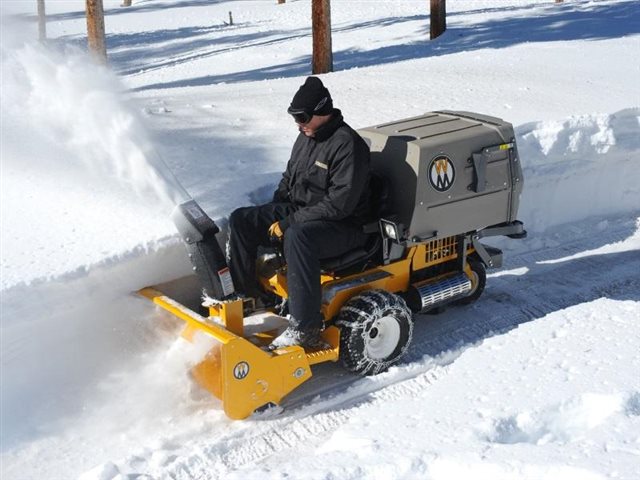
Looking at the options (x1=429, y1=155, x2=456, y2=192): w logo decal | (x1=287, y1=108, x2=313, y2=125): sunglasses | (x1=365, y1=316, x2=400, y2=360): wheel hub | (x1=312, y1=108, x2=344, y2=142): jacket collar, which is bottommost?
(x1=365, y1=316, x2=400, y2=360): wheel hub

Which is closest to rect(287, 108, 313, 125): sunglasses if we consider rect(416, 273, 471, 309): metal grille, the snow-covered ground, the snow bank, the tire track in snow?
the snow-covered ground

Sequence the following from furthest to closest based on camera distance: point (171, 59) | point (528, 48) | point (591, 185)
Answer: point (171, 59) → point (528, 48) → point (591, 185)

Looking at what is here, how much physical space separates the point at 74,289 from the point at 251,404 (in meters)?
1.34

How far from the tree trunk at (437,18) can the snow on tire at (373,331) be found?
14879mm

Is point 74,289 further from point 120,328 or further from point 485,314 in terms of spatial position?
point 485,314

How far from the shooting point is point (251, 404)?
4.94 m

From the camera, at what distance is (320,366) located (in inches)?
222

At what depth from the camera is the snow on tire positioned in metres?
5.31

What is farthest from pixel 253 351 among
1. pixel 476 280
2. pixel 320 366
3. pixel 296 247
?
pixel 476 280

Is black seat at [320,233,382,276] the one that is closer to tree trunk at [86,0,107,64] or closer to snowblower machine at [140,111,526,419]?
snowblower machine at [140,111,526,419]

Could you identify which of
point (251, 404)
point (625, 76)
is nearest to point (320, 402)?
point (251, 404)

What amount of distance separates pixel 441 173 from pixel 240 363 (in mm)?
1752

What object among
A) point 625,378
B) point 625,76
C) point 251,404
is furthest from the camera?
point 625,76

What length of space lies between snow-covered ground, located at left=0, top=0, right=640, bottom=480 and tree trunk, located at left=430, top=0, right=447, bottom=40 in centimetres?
890
